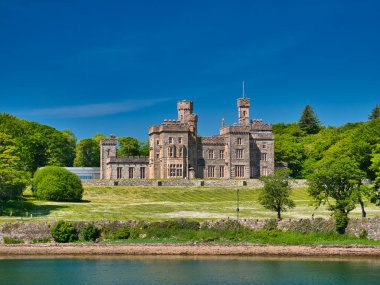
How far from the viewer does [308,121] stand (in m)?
168

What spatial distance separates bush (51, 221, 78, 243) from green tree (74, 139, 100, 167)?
81.6 m

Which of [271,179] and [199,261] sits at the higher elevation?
[271,179]

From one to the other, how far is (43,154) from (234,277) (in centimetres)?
8040

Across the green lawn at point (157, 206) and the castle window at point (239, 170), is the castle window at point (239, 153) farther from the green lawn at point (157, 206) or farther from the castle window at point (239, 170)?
the green lawn at point (157, 206)

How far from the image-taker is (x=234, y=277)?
4953 centimetres

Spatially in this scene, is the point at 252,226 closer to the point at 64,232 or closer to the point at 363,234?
the point at 363,234

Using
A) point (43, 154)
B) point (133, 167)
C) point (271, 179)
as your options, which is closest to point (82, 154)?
point (43, 154)

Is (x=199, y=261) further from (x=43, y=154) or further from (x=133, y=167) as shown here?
(x=43, y=154)

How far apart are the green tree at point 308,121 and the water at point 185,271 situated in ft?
371

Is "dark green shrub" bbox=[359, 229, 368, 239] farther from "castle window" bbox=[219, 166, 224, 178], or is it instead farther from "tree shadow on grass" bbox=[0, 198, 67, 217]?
"castle window" bbox=[219, 166, 224, 178]

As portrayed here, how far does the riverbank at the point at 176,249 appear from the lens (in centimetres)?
5972

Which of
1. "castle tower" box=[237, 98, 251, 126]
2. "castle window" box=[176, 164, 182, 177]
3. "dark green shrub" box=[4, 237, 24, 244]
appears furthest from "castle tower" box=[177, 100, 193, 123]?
"dark green shrub" box=[4, 237, 24, 244]

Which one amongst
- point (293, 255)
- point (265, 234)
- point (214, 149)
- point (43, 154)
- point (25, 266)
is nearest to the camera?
point (25, 266)

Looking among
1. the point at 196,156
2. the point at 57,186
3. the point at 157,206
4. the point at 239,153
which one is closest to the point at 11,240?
the point at 57,186
